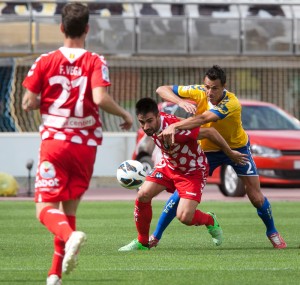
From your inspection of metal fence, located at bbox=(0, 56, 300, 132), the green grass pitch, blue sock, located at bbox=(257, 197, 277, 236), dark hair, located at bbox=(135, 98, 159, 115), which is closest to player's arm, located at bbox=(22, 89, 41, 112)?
the green grass pitch

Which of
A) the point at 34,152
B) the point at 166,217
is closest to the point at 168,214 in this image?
the point at 166,217

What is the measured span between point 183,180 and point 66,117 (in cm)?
372

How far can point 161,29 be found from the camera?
36.3m

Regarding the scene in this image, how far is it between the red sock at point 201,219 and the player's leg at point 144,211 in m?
0.43

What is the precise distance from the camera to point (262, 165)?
2411cm

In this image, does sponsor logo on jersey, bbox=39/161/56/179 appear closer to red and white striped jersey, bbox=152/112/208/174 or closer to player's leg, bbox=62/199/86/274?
player's leg, bbox=62/199/86/274

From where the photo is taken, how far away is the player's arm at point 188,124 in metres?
12.4

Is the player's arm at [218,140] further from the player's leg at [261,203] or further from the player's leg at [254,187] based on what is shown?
the player's leg at [261,203]

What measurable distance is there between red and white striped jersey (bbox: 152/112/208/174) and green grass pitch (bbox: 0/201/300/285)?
0.85 m

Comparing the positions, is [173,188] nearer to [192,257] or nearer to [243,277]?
[192,257]

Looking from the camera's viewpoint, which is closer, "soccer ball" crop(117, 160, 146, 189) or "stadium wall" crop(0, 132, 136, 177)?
"soccer ball" crop(117, 160, 146, 189)

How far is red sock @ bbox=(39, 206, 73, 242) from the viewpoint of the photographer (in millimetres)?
9320

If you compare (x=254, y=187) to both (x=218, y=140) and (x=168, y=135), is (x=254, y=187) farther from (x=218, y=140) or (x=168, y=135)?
(x=168, y=135)

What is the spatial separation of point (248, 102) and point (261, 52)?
426 inches
